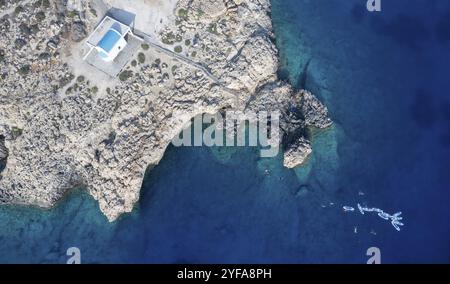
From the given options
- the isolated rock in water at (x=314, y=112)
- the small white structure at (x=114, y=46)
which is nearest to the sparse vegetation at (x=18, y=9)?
the small white structure at (x=114, y=46)

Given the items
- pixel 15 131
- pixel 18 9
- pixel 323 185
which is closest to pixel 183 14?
pixel 18 9

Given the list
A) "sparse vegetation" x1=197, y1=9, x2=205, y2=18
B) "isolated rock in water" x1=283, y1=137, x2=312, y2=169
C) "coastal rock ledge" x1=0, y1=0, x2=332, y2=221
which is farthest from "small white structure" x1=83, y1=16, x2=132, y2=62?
"isolated rock in water" x1=283, y1=137, x2=312, y2=169

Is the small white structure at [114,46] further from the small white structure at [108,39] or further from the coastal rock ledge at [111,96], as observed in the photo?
the coastal rock ledge at [111,96]

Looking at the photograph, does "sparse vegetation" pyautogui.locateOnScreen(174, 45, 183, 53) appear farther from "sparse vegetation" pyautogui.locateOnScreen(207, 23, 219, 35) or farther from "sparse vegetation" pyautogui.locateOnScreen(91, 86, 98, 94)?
"sparse vegetation" pyautogui.locateOnScreen(91, 86, 98, 94)

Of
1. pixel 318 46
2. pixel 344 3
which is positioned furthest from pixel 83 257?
pixel 344 3

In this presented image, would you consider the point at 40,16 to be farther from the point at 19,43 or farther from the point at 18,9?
the point at 19,43

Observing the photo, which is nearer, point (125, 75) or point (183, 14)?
point (125, 75)

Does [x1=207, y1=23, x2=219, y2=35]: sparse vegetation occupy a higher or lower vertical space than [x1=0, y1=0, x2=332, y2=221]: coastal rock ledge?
higher
